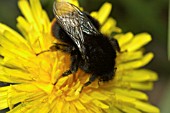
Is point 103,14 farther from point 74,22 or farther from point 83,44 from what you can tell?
point 83,44

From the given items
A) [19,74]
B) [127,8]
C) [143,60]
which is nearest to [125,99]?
[143,60]

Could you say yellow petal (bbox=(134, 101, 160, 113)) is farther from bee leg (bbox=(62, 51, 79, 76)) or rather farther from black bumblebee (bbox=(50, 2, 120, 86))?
bee leg (bbox=(62, 51, 79, 76))

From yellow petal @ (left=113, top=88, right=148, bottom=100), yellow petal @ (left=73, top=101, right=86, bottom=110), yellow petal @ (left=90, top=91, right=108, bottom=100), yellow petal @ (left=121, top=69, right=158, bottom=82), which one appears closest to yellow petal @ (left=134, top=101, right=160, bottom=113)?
yellow petal @ (left=113, top=88, right=148, bottom=100)

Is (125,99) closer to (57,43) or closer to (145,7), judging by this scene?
(57,43)

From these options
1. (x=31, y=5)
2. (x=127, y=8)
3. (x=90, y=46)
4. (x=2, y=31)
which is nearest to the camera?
(x=90, y=46)

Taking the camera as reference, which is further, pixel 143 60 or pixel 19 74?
pixel 143 60

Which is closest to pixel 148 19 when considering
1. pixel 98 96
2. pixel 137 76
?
pixel 137 76
